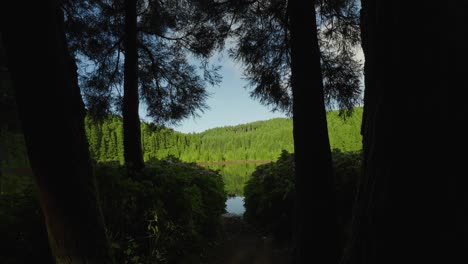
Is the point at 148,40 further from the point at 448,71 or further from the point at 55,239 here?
the point at 448,71

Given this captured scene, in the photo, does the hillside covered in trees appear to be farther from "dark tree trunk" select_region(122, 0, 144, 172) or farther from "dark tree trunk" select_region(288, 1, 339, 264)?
"dark tree trunk" select_region(288, 1, 339, 264)

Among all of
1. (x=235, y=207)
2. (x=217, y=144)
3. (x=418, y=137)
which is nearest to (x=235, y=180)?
(x=235, y=207)

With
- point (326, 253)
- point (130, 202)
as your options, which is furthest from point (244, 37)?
point (326, 253)

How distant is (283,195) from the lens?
7324mm

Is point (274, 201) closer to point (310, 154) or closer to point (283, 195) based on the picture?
point (283, 195)

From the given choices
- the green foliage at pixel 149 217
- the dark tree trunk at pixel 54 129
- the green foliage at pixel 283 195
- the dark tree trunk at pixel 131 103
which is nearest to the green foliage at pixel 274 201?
the green foliage at pixel 283 195

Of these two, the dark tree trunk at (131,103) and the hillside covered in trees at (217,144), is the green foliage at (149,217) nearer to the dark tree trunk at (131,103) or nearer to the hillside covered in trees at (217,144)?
the dark tree trunk at (131,103)

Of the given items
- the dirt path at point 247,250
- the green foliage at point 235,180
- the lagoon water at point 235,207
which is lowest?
the green foliage at point 235,180

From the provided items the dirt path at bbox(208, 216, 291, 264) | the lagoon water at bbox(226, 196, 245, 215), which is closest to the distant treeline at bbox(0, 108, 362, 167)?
the lagoon water at bbox(226, 196, 245, 215)

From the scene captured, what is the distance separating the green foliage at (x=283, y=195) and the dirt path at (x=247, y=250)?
331 millimetres

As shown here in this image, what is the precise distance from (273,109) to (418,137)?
6763 mm

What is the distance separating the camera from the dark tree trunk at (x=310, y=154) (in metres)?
4.32

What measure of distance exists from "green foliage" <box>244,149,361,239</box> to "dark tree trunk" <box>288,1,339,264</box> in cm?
119

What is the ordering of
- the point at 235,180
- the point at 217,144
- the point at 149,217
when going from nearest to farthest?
the point at 149,217
the point at 235,180
the point at 217,144
